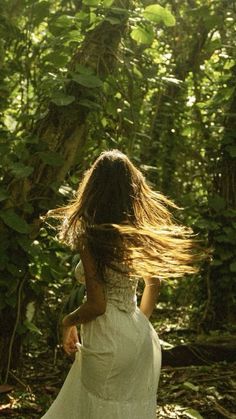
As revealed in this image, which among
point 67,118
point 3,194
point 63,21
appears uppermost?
point 63,21

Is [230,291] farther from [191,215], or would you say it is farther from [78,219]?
[78,219]

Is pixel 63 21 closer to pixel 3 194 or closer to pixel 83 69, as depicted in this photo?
pixel 83 69

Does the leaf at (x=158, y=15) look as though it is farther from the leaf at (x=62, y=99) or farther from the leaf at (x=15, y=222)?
the leaf at (x=15, y=222)

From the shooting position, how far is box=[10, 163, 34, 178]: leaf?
3.19 metres

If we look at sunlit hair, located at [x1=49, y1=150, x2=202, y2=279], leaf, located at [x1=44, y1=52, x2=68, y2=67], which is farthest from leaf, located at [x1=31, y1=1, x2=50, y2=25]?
sunlit hair, located at [x1=49, y1=150, x2=202, y2=279]

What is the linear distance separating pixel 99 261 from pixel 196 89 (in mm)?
4477

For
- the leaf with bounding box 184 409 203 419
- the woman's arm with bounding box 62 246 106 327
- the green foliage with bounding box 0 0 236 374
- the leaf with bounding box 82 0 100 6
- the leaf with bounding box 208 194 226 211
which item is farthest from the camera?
the leaf with bounding box 208 194 226 211

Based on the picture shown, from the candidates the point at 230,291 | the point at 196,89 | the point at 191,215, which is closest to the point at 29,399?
the point at 230,291

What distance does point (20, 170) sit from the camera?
10.6 feet

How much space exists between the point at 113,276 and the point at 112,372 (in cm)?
34

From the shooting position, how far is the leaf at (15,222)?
10.7 ft

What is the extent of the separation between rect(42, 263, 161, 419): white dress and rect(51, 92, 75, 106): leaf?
127cm

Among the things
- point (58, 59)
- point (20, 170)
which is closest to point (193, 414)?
point (20, 170)

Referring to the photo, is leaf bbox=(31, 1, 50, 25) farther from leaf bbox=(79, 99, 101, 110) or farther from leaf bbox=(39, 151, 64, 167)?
leaf bbox=(39, 151, 64, 167)
